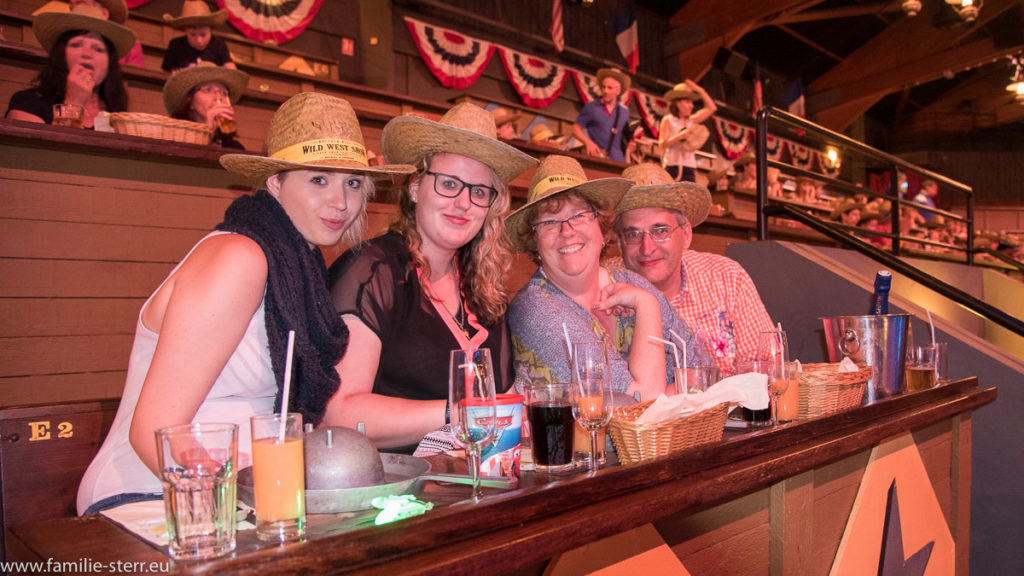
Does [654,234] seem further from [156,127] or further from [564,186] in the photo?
[156,127]

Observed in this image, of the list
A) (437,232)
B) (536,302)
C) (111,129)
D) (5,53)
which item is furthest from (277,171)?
(5,53)

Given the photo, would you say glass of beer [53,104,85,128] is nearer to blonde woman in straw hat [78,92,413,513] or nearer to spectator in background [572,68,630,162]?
blonde woman in straw hat [78,92,413,513]

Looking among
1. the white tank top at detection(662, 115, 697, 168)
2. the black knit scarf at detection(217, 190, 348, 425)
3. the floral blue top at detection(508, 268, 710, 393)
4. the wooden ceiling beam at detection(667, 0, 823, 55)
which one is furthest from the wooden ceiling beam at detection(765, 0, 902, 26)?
the black knit scarf at detection(217, 190, 348, 425)

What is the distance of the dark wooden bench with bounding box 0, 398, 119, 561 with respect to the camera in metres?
1.46

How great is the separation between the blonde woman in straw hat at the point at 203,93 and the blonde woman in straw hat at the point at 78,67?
0.23 m

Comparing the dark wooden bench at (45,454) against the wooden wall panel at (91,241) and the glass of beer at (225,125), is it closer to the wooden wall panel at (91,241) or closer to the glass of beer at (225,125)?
the wooden wall panel at (91,241)

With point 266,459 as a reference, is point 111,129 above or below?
above

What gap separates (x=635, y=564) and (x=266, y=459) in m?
0.63

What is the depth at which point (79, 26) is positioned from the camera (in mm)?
3152

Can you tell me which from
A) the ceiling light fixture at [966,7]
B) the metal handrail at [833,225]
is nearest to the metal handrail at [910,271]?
the metal handrail at [833,225]

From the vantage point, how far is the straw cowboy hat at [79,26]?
302 centimetres

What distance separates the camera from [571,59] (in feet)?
30.7

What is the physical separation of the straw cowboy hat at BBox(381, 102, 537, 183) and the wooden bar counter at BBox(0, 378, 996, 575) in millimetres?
957

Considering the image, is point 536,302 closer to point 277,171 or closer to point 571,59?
point 277,171
